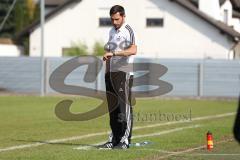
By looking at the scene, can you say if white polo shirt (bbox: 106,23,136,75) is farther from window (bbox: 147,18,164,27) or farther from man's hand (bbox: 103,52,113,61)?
window (bbox: 147,18,164,27)

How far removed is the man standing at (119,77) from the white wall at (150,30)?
36495mm

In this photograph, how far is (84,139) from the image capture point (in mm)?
13680

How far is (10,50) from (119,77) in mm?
45136

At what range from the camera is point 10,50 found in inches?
2194

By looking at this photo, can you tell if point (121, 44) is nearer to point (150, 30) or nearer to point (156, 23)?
point (150, 30)

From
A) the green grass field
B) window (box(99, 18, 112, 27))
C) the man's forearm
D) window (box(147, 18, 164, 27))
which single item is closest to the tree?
window (box(99, 18, 112, 27))

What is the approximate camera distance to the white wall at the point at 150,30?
4941 cm

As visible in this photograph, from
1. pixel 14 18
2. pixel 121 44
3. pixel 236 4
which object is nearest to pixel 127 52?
pixel 121 44

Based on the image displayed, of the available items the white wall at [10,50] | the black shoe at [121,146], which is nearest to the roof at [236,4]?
the black shoe at [121,146]

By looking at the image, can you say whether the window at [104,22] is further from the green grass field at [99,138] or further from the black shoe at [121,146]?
the black shoe at [121,146]

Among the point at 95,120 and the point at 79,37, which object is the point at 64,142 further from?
the point at 79,37

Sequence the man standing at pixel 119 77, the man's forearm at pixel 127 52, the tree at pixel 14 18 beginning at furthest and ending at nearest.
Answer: the tree at pixel 14 18, the man standing at pixel 119 77, the man's forearm at pixel 127 52

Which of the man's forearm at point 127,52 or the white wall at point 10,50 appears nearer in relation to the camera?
the man's forearm at point 127,52

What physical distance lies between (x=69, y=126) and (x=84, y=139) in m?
3.33
